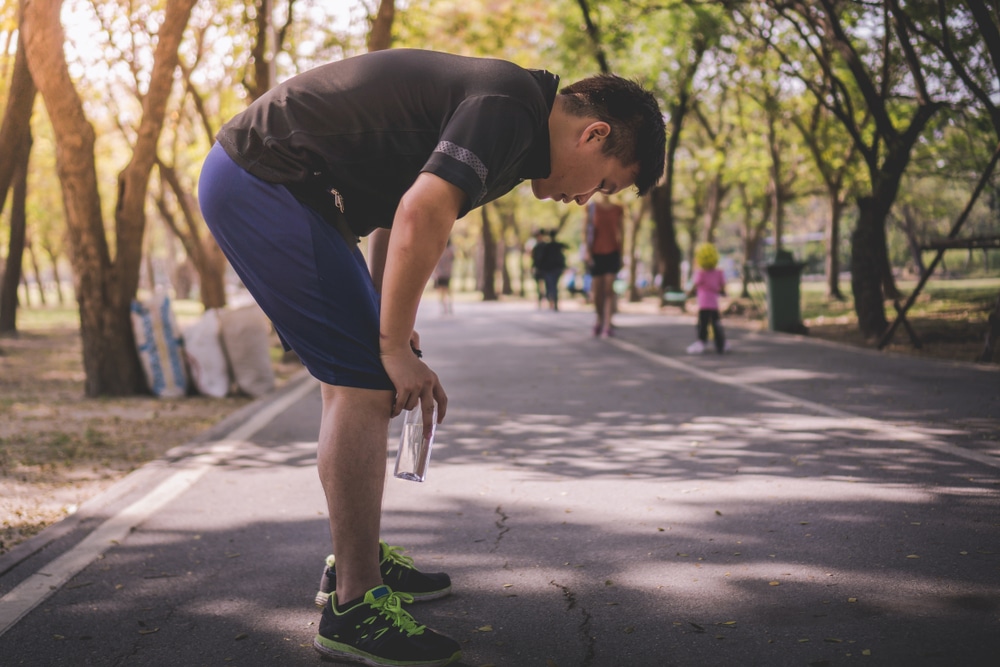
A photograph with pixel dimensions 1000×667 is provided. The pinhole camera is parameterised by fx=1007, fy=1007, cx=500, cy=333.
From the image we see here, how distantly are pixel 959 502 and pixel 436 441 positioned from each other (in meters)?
3.39

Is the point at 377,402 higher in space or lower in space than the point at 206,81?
lower

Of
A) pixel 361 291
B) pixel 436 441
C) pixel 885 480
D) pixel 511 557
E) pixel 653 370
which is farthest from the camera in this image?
pixel 653 370

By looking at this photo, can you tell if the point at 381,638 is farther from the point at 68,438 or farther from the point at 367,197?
the point at 68,438

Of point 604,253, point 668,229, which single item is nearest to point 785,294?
point 604,253

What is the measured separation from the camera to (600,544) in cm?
398

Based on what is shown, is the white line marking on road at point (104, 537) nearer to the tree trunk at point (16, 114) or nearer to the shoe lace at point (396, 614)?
the shoe lace at point (396, 614)

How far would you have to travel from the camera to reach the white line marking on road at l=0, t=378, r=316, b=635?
3.54 meters

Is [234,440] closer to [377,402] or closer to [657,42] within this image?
[377,402]

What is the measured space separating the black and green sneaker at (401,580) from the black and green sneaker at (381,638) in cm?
41

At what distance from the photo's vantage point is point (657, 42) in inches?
907

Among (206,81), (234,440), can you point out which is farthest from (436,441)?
(206,81)

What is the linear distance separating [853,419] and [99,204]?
23.4ft

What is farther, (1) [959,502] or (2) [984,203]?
(2) [984,203]

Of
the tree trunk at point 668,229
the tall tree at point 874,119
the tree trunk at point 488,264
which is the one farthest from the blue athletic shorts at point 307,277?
the tree trunk at point 488,264
